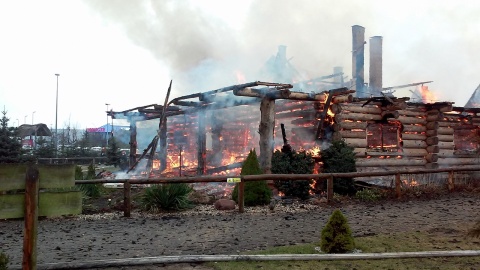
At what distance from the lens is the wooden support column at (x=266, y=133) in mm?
13656

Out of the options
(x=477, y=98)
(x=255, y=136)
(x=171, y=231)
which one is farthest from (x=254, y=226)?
(x=477, y=98)

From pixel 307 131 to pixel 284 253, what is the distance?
409 inches

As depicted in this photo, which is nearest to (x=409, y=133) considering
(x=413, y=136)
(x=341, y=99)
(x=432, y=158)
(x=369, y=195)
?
(x=413, y=136)

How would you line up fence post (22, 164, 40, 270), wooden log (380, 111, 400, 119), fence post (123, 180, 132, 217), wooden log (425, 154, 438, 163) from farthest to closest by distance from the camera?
wooden log (425, 154, 438, 163) < wooden log (380, 111, 400, 119) < fence post (123, 180, 132, 217) < fence post (22, 164, 40, 270)

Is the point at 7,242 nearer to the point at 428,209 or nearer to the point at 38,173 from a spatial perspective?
the point at 38,173

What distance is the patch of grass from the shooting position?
5496mm

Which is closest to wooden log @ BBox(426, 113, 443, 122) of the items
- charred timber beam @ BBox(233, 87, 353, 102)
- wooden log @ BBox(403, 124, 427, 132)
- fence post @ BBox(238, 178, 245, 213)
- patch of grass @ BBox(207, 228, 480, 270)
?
wooden log @ BBox(403, 124, 427, 132)

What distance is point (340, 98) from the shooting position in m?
14.5

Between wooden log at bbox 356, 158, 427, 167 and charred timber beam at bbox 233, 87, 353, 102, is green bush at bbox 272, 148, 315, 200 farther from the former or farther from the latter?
wooden log at bbox 356, 158, 427, 167

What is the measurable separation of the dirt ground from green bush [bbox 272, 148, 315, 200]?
76 centimetres

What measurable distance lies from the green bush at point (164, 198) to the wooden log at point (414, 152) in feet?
33.5

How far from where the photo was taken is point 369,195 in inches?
480

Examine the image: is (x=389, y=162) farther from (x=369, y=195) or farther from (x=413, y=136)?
(x=369, y=195)

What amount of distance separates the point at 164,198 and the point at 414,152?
1144 cm
